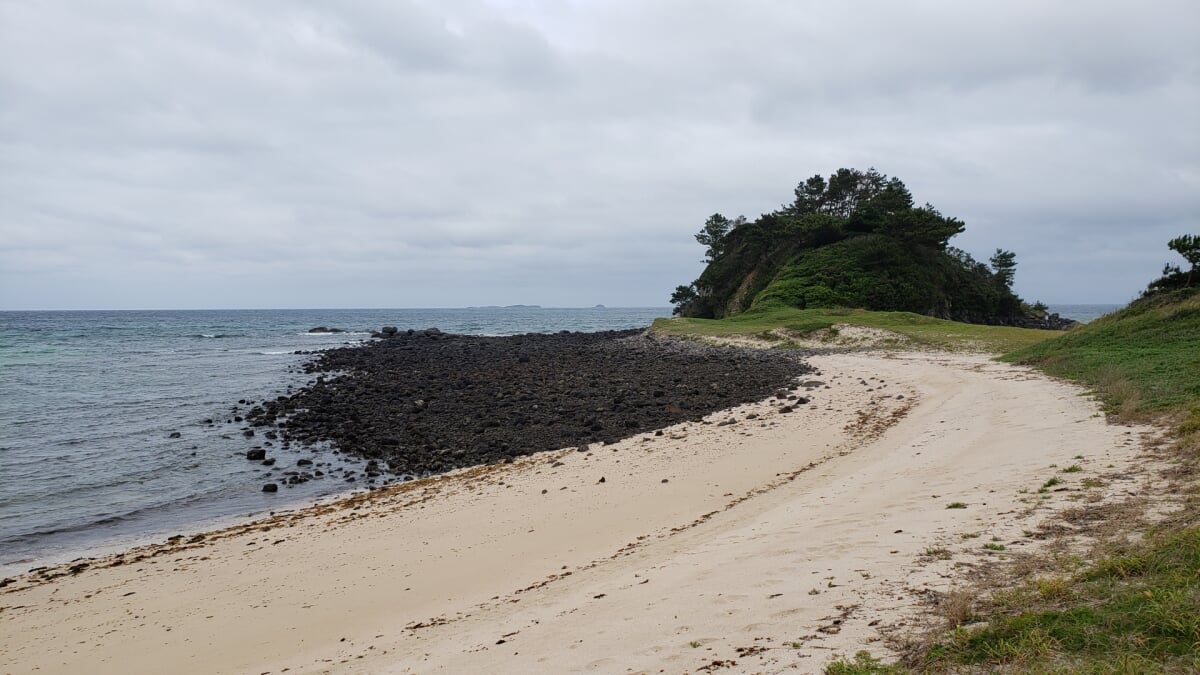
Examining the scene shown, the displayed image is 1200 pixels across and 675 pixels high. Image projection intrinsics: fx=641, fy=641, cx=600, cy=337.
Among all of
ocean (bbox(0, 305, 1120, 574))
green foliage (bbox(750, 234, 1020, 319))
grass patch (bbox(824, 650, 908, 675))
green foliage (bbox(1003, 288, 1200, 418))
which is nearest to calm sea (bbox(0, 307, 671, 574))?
ocean (bbox(0, 305, 1120, 574))

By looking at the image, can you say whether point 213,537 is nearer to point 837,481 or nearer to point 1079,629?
point 837,481

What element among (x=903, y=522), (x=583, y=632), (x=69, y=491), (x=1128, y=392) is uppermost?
(x=1128, y=392)

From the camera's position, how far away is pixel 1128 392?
12.5 meters

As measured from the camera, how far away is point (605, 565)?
25.5ft

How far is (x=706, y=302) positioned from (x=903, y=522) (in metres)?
68.2

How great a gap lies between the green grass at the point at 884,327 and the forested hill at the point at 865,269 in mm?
6872

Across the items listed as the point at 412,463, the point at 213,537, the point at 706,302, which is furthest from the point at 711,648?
the point at 706,302

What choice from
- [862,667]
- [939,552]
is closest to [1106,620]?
[862,667]

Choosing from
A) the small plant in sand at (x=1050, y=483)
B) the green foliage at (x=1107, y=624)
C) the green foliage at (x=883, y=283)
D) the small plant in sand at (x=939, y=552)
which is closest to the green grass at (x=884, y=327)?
the green foliage at (x=883, y=283)

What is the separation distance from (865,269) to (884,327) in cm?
2098

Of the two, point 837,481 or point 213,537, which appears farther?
point 213,537

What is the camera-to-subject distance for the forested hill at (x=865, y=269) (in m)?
56.3

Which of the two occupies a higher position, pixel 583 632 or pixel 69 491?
pixel 583 632

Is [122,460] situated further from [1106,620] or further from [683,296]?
[683,296]
